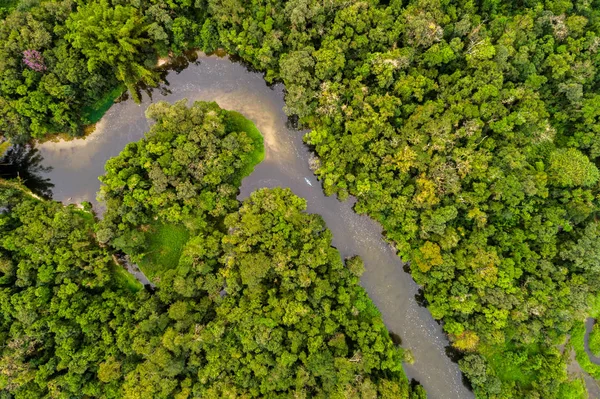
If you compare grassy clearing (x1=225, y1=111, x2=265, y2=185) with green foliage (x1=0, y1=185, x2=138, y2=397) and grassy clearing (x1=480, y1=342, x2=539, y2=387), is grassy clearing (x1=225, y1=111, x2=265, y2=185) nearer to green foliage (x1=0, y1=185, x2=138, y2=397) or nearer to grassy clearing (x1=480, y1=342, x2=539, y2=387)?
green foliage (x1=0, y1=185, x2=138, y2=397)

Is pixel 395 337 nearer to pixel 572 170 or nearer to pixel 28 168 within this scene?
pixel 572 170

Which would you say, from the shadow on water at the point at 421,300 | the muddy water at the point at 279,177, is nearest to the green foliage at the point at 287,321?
the muddy water at the point at 279,177

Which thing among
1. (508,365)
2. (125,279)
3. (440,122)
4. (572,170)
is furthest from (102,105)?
(508,365)

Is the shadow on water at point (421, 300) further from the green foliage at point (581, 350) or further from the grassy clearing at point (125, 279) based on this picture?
the grassy clearing at point (125, 279)

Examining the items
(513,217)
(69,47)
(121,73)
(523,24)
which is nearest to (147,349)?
(121,73)

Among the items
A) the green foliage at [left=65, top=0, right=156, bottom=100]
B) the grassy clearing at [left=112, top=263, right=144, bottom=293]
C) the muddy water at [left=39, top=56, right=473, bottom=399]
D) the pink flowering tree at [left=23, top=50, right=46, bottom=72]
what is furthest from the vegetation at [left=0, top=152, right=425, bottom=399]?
the green foliage at [left=65, top=0, right=156, bottom=100]

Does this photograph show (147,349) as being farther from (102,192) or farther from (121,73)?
(121,73)

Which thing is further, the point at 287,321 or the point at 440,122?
the point at 440,122
